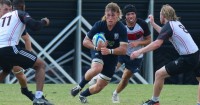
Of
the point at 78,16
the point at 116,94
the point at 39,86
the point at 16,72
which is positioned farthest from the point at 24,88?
the point at 78,16

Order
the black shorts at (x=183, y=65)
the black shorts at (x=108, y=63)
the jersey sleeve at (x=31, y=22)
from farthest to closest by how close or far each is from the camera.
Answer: the black shorts at (x=108, y=63)
the black shorts at (x=183, y=65)
the jersey sleeve at (x=31, y=22)

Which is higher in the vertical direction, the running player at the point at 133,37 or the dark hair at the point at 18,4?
the dark hair at the point at 18,4

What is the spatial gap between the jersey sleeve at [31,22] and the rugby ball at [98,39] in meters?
2.04

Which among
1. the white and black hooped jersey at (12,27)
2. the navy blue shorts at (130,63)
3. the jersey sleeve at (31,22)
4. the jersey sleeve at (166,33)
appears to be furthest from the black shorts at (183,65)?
the navy blue shorts at (130,63)

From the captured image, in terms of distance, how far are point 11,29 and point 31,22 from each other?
0.52m

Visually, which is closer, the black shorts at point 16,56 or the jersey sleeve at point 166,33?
the black shorts at point 16,56

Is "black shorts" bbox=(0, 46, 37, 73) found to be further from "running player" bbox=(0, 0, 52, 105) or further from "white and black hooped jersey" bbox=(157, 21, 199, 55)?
"white and black hooped jersey" bbox=(157, 21, 199, 55)

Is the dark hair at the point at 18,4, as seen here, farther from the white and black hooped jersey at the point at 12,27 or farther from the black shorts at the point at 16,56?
the black shorts at the point at 16,56

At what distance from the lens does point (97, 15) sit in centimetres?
2828

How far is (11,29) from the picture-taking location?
12.7 m

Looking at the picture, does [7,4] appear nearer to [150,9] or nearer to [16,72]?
[16,72]

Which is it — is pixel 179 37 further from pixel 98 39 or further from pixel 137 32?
pixel 137 32

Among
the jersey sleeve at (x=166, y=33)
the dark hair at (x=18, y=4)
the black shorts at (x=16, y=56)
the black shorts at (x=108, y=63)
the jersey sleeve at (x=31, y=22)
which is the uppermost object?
the dark hair at (x=18, y=4)

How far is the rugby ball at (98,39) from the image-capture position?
14312mm
